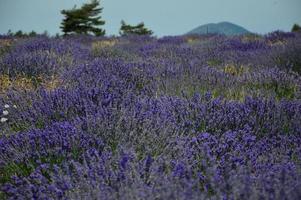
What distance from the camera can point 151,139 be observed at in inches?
100

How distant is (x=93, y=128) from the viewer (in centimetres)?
272

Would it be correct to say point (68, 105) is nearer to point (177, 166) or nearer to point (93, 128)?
point (93, 128)

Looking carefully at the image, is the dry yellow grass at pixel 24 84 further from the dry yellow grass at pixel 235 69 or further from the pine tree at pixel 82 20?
the pine tree at pixel 82 20

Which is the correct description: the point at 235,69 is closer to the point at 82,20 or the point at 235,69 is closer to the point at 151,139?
the point at 151,139

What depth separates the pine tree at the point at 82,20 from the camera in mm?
22703

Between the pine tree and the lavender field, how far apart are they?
742 inches

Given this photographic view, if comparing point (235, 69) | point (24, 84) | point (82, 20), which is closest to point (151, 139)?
point (24, 84)

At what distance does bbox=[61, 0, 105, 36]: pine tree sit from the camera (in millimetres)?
22703

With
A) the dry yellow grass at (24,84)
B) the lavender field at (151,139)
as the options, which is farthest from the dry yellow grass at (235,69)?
the dry yellow grass at (24,84)

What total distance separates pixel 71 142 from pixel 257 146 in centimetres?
118

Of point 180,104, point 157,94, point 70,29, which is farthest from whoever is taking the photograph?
point 70,29

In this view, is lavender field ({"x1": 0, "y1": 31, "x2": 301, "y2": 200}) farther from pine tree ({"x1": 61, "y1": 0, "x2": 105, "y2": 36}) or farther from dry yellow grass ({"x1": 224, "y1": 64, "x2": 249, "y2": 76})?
pine tree ({"x1": 61, "y1": 0, "x2": 105, "y2": 36})

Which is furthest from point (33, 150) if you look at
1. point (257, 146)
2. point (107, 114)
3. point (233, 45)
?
point (233, 45)

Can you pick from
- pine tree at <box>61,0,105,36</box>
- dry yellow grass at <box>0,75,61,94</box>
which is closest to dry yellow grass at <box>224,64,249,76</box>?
dry yellow grass at <box>0,75,61,94</box>
